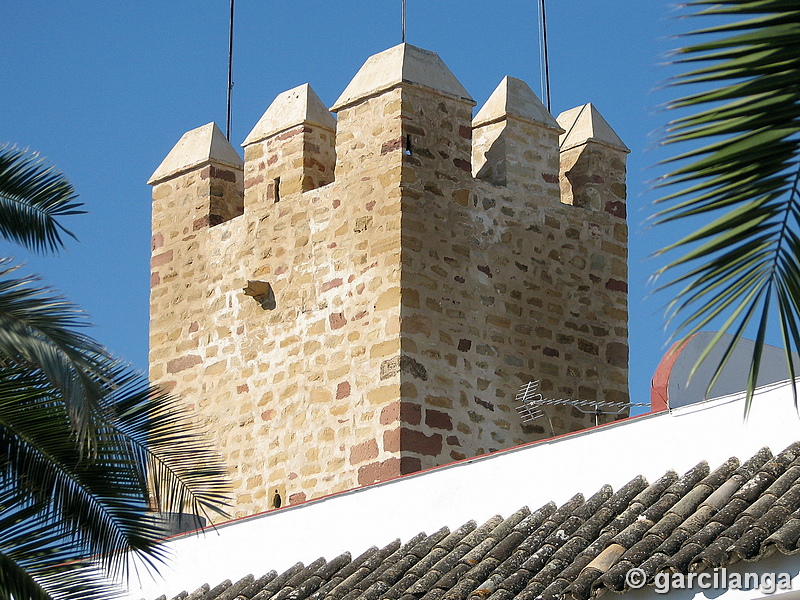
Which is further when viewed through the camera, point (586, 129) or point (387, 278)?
point (586, 129)

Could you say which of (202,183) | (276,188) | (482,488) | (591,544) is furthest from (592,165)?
(591,544)

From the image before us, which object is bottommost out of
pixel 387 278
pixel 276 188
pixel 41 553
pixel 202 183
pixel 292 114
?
pixel 41 553

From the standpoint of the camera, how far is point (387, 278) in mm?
12070

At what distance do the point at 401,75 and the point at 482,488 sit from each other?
14.8 feet

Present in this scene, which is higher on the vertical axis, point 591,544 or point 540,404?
point 540,404

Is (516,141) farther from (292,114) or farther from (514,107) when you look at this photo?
(292,114)

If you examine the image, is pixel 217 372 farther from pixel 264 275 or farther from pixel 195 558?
pixel 195 558

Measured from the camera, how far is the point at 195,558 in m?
10.2

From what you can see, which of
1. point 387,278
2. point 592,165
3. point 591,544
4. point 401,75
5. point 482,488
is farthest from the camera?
point 592,165

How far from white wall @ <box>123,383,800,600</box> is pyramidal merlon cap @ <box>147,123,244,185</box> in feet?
15.0

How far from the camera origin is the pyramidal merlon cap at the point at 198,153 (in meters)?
13.9

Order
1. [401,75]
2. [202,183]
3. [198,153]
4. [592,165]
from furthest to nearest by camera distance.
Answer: [198,153] < [202,183] < [592,165] < [401,75]

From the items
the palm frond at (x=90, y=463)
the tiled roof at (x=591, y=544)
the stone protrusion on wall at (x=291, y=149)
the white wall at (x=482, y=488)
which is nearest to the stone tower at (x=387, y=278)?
the stone protrusion on wall at (x=291, y=149)

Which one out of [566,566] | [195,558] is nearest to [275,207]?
[195,558]
